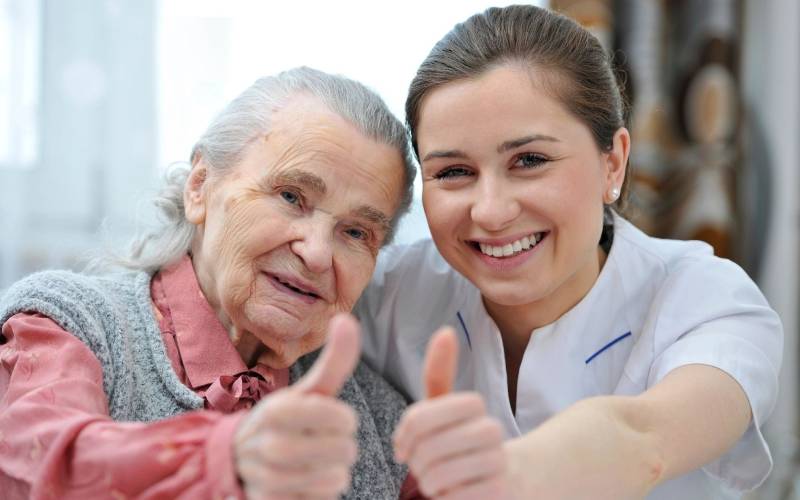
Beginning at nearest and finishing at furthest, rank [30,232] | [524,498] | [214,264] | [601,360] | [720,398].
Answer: [524,498] → [720,398] → [214,264] → [601,360] → [30,232]

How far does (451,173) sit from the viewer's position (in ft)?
4.05

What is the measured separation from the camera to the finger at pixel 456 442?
2.40 feet

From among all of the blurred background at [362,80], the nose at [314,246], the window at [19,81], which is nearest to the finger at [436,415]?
Answer: the nose at [314,246]

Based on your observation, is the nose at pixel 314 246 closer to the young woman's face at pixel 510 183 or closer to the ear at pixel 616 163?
the young woman's face at pixel 510 183

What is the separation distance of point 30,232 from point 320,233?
1121 millimetres

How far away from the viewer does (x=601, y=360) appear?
1304 mm

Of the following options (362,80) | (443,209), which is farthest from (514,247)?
(362,80)

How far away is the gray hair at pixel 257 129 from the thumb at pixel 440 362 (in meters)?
0.52

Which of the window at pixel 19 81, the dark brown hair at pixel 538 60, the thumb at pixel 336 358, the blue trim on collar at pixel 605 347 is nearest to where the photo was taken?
the thumb at pixel 336 358

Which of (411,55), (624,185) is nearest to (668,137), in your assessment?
(411,55)

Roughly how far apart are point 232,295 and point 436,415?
0.49m

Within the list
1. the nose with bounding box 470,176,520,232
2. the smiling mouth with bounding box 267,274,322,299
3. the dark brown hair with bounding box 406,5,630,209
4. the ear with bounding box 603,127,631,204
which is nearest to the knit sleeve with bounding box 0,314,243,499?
the smiling mouth with bounding box 267,274,322,299

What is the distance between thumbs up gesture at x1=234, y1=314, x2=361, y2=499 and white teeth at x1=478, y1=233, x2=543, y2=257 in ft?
1.81

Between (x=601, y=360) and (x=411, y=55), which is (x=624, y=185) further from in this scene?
(x=411, y=55)
